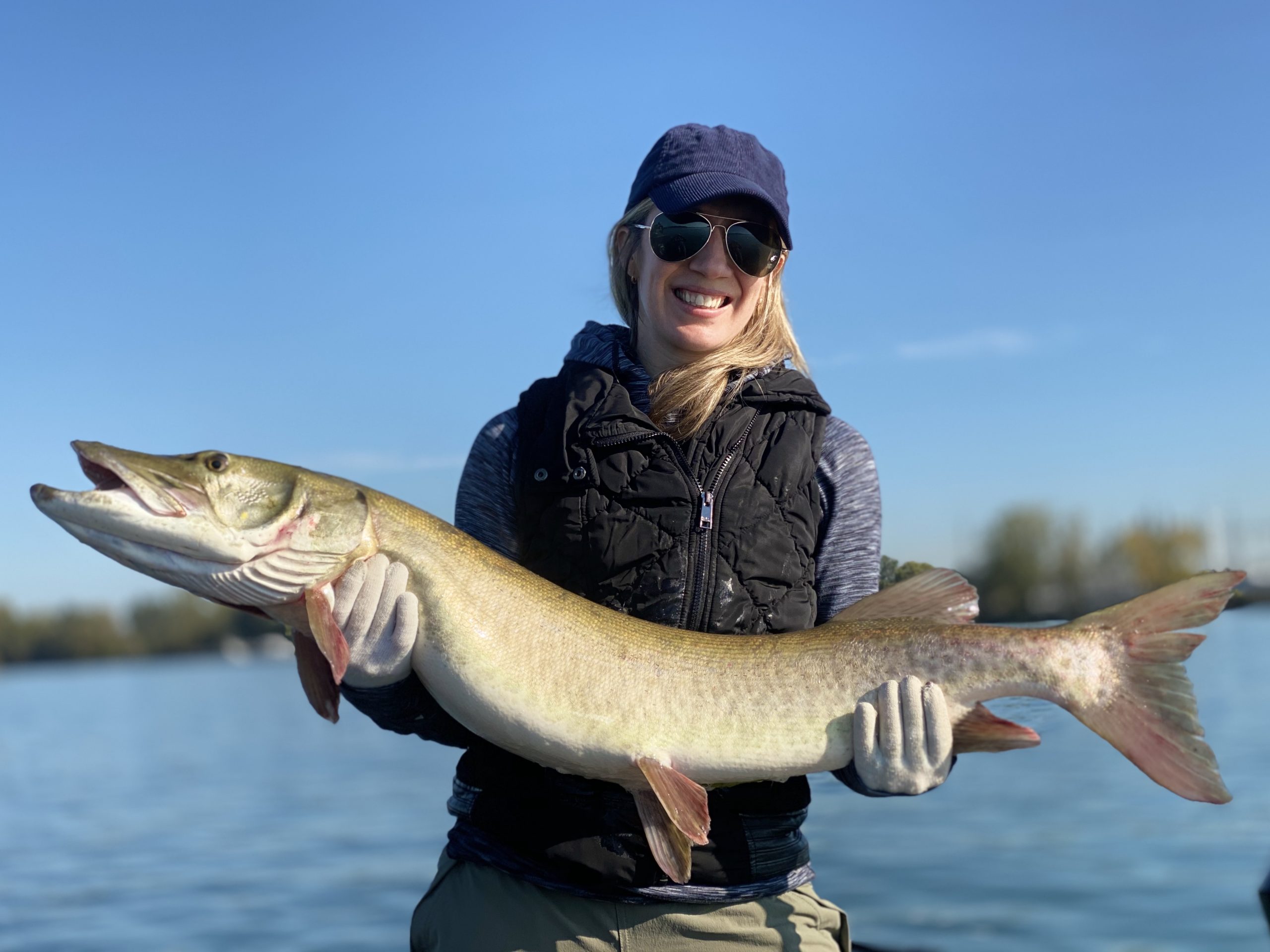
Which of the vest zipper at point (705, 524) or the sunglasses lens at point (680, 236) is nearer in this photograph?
the vest zipper at point (705, 524)

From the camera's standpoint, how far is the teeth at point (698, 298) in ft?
11.4

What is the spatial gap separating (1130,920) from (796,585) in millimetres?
8310

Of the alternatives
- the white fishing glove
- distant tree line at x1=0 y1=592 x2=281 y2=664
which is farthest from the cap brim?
distant tree line at x1=0 y1=592 x2=281 y2=664

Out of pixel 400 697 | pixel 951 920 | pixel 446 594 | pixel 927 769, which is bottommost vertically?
pixel 951 920

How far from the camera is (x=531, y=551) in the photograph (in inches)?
131

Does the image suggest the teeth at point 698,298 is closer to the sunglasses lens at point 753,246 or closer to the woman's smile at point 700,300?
the woman's smile at point 700,300

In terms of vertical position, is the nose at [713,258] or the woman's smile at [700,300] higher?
the nose at [713,258]

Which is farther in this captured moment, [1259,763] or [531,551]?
[1259,763]

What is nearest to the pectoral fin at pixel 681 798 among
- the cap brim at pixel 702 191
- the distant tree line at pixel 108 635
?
the cap brim at pixel 702 191

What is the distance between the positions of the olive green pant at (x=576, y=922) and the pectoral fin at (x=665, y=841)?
5.7 inches

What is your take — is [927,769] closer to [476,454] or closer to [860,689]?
[860,689]

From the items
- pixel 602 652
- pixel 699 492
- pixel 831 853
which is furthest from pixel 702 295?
pixel 831 853

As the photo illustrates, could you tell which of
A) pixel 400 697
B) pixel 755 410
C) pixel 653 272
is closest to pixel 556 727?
pixel 400 697

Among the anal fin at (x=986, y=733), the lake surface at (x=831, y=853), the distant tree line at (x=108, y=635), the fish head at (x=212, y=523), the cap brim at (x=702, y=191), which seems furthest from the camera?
the distant tree line at (x=108, y=635)
